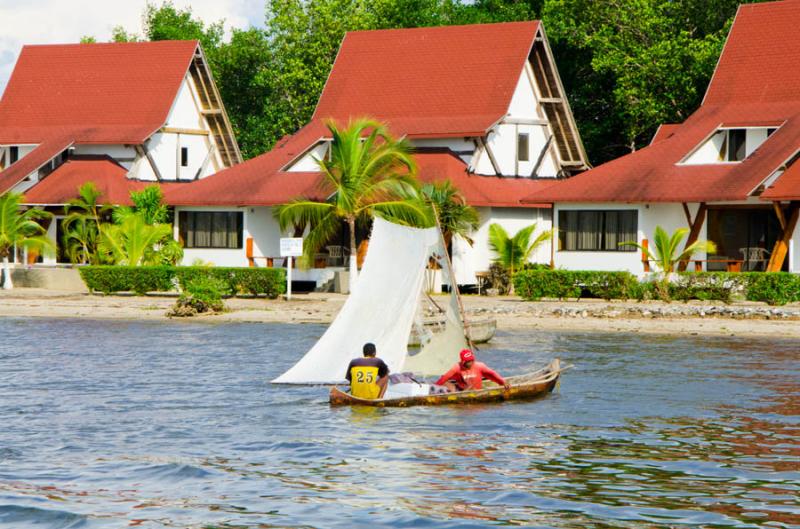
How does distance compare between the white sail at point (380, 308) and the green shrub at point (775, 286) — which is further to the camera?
the green shrub at point (775, 286)

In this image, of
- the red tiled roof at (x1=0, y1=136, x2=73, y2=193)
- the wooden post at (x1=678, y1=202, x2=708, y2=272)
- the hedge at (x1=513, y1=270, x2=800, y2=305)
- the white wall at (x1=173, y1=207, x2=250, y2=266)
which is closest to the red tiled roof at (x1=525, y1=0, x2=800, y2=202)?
the wooden post at (x1=678, y1=202, x2=708, y2=272)

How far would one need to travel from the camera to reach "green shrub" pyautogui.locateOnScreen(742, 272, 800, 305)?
39469 millimetres

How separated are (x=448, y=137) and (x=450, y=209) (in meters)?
4.91

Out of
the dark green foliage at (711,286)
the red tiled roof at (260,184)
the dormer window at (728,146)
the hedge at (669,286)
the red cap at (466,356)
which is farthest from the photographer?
the red tiled roof at (260,184)

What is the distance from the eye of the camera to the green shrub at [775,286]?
129 ft

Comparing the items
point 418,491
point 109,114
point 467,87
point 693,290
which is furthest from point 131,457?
point 109,114

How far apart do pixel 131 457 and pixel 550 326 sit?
65.1ft

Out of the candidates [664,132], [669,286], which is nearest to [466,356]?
[669,286]

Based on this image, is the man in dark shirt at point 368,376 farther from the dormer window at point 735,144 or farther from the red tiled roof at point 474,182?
the dormer window at point 735,144

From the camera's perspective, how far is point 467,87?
51.5 meters

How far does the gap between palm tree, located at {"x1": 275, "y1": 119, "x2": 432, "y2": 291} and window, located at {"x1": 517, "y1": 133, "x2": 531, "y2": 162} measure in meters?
6.98

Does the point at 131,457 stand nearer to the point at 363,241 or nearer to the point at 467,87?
the point at 363,241

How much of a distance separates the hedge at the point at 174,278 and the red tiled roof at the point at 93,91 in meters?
8.85

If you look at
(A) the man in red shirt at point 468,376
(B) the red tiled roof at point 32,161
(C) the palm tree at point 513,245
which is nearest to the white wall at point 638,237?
(C) the palm tree at point 513,245
